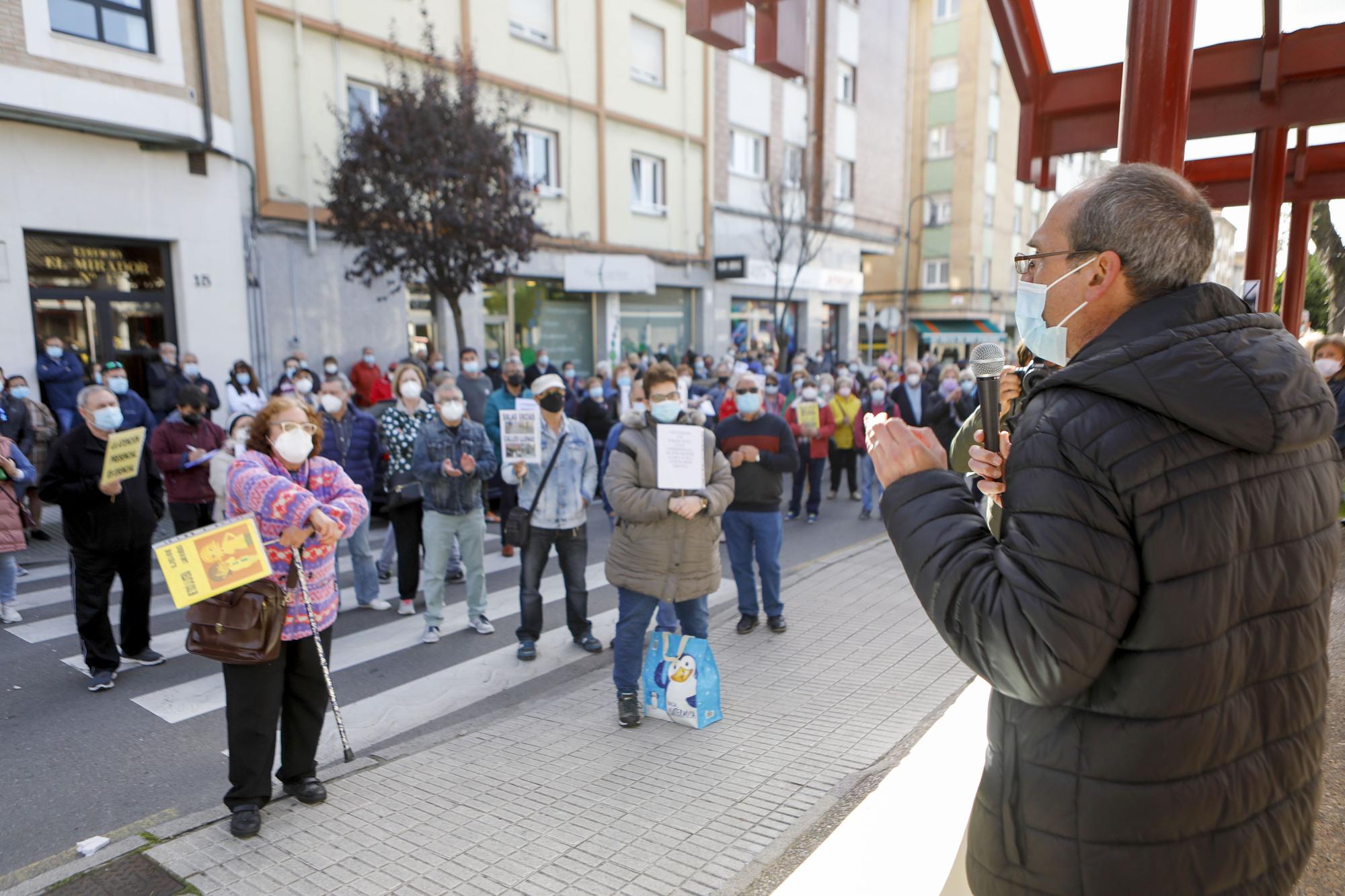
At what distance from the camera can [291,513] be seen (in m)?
4.02

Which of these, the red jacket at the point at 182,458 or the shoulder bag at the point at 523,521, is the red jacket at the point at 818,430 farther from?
the red jacket at the point at 182,458

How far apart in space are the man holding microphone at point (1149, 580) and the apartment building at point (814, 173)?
23.8 metres

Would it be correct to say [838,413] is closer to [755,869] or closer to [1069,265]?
[755,869]

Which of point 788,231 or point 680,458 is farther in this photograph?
point 788,231

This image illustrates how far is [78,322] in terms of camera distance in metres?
13.3

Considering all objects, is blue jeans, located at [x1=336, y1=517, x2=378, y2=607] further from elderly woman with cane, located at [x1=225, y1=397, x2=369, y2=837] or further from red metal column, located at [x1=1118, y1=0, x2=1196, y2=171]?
red metal column, located at [x1=1118, y1=0, x2=1196, y2=171]

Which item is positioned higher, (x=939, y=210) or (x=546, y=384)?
(x=939, y=210)

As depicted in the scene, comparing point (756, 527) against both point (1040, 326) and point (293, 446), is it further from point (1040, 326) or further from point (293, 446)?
point (1040, 326)

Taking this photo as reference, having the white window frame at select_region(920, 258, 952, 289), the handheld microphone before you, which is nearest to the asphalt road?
the handheld microphone

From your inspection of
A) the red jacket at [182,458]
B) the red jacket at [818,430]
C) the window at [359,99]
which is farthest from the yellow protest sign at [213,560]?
the window at [359,99]

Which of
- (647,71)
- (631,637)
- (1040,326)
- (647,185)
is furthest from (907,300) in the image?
Result: (1040,326)

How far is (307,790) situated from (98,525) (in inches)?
120

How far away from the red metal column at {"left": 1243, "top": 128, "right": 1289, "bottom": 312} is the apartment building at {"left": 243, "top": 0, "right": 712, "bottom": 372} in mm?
13224

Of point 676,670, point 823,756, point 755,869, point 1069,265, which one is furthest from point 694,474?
point 1069,265
